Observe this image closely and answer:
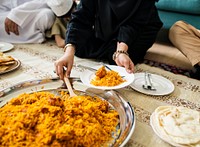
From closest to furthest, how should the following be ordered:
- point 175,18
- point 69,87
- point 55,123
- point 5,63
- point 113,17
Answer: point 55,123
point 69,87
point 5,63
point 113,17
point 175,18

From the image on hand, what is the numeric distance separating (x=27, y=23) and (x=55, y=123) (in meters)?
1.63

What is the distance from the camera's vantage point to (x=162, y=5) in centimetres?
217

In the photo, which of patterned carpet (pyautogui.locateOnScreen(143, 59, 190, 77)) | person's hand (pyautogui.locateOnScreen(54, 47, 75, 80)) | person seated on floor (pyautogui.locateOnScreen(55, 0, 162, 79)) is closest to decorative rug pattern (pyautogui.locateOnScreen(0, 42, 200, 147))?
patterned carpet (pyautogui.locateOnScreen(143, 59, 190, 77))

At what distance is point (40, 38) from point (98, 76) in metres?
1.15

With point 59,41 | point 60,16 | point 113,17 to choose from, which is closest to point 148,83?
point 113,17

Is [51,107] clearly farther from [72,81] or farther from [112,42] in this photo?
[112,42]

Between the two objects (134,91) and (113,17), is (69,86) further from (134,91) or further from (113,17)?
(113,17)

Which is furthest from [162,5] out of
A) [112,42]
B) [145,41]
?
[112,42]

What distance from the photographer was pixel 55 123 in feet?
2.09

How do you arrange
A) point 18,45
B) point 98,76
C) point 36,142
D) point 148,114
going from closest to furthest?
1. point 36,142
2. point 148,114
3. point 98,76
4. point 18,45

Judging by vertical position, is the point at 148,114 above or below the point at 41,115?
below

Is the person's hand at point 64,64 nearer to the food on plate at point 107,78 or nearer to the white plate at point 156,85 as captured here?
the food on plate at point 107,78

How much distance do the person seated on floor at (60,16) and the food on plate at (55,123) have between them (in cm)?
121

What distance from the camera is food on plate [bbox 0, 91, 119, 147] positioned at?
1.96 feet
